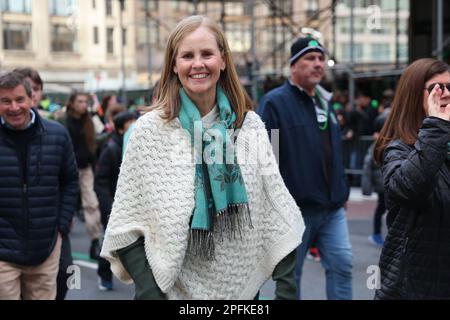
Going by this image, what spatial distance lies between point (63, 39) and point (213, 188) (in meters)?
24.7

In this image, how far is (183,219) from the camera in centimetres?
240

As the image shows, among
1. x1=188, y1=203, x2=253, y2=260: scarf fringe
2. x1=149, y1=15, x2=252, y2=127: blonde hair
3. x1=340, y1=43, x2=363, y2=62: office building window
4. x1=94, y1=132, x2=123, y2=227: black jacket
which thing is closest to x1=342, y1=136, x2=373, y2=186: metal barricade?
x1=94, y1=132, x2=123, y2=227: black jacket

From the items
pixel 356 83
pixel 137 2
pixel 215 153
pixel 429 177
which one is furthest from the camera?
pixel 137 2

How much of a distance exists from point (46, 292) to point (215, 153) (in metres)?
2.28

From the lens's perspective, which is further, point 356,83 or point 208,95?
point 356,83

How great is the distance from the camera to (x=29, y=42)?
2702cm

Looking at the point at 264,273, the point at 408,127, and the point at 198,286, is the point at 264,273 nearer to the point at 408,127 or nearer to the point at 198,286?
the point at 198,286

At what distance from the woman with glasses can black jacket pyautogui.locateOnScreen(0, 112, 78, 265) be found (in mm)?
2060

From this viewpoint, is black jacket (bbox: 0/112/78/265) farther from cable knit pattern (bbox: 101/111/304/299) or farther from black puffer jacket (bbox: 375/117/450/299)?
black puffer jacket (bbox: 375/117/450/299)

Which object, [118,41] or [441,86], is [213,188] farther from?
[118,41]

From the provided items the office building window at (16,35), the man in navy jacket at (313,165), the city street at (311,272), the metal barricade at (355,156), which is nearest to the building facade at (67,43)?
the office building window at (16,35)

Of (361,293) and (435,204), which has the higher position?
(435,204)

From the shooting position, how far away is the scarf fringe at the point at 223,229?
95.3 inches

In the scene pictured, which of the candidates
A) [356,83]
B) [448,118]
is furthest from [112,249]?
[356,83]
